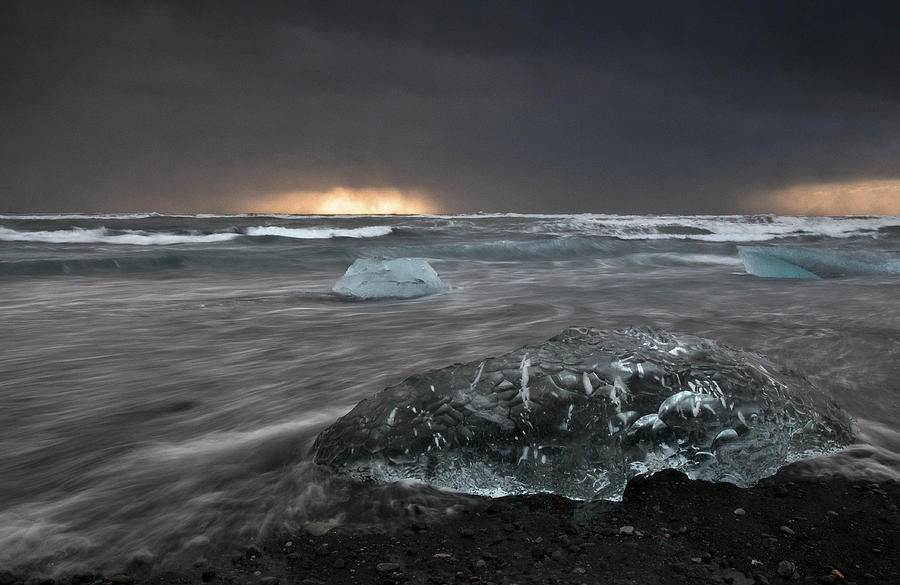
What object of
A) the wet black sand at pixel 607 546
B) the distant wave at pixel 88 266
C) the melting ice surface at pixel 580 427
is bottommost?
the distant wave at pixel 88 266

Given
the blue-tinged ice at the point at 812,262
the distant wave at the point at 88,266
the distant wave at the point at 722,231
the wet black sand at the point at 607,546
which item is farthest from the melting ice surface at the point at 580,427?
the distant wave at the point at 722,231

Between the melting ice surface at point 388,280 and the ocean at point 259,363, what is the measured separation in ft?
0.72

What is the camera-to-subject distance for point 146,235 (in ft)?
53.6

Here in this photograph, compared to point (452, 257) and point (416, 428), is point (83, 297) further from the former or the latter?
point (452, 257)

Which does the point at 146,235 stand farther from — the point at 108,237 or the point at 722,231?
the point at 722,231

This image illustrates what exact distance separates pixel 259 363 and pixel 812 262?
740cm

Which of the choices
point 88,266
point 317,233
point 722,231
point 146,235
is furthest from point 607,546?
point 722,231

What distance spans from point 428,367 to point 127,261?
29.2 ft

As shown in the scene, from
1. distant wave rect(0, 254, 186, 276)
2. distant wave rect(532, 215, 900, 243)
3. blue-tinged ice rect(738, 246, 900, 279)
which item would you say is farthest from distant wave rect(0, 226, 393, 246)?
blue-tinged ice rect(738, 246, 900, 279)

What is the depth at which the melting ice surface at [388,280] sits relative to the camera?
592 cm

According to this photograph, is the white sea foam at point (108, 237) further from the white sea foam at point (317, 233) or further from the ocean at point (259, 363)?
the ocean at point (259, 363)

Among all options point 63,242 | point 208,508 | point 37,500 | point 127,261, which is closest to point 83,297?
point 127,261

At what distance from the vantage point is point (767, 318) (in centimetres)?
447

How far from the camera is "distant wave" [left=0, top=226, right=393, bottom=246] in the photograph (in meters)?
14.9
